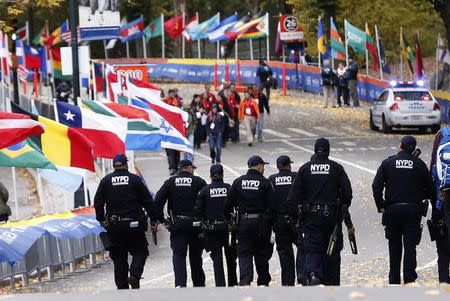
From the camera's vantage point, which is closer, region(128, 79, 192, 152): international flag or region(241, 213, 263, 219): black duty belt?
region(241, 213, 263, 219): black duty belt

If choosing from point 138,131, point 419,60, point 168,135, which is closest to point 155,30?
point 419,60

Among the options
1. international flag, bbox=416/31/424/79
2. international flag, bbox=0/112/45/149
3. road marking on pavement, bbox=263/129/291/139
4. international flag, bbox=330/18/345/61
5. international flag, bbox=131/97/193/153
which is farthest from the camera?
international flag, bbox=330/18/345/61

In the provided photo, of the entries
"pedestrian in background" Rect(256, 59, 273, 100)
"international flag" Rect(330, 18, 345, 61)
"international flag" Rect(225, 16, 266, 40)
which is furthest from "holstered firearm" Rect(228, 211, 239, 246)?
"international flag" Rect(225, 16, 266, 40)

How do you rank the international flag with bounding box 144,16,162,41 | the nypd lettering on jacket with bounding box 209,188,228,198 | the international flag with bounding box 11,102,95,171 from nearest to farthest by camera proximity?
the nypd lettering on jacket with bounding box 209,188,228,198 < the international flag with bounding box 11,102,95,171 < the international flag with bounding box 144,16,162,41

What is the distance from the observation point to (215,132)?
111ft

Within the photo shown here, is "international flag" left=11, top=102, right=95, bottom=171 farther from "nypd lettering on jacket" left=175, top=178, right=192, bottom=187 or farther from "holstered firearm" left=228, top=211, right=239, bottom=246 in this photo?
"holstered firearm" left=228, top=211, right=239, bottom=246

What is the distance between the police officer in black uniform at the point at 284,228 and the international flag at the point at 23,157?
15.1 ft

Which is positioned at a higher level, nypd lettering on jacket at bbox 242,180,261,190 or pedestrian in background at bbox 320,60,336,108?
nypd lettering on jacket at bbox 242,180,261,190

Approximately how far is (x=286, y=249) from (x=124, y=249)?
1895mm

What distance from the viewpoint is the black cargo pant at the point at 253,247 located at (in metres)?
16.4

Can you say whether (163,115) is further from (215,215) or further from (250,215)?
(250,215)

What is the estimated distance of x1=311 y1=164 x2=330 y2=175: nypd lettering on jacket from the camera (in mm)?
15609

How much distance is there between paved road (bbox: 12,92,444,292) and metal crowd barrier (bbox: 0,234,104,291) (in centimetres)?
27

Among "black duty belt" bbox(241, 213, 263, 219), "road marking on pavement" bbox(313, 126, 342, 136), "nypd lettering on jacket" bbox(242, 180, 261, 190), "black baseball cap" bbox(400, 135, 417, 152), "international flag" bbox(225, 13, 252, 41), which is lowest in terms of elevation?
"road marking on pavement" bbox(313, 126, 342, 136)
